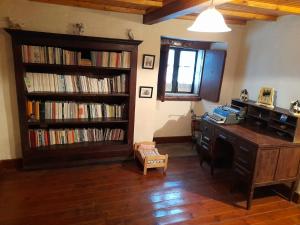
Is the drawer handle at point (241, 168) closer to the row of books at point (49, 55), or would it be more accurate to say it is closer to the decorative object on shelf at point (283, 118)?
the decorative object on shelf at point (283, 118)

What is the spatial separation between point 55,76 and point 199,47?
2.57 m

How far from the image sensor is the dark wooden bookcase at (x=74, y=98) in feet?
9.30

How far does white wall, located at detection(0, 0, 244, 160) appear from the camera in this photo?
2.84 metres

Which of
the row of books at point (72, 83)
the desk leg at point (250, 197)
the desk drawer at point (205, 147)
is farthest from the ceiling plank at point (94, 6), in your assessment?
the desk leg at point (250, 197)

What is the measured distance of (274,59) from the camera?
321cm

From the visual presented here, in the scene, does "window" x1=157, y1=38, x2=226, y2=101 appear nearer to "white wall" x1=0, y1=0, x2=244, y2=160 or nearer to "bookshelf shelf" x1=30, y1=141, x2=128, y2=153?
"white wall" x1=0, y1=0, x2=244, y2=160

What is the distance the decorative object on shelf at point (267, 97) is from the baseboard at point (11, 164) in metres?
3.48

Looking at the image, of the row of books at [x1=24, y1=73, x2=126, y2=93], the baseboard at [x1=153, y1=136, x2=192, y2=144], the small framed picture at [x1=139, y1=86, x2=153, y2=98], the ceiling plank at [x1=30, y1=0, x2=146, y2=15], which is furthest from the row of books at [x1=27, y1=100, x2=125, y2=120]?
the ceiling plank at [x1=30, y1=0, x2=146, y2=15]

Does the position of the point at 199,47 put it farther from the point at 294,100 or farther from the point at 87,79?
the point at 87,79

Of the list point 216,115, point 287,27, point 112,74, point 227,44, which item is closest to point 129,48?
point 112,74

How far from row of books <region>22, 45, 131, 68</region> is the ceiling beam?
596 millimetres

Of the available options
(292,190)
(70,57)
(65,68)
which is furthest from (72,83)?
(292,190)

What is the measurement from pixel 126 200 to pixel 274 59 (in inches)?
109

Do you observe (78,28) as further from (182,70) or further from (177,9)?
(182,70)
